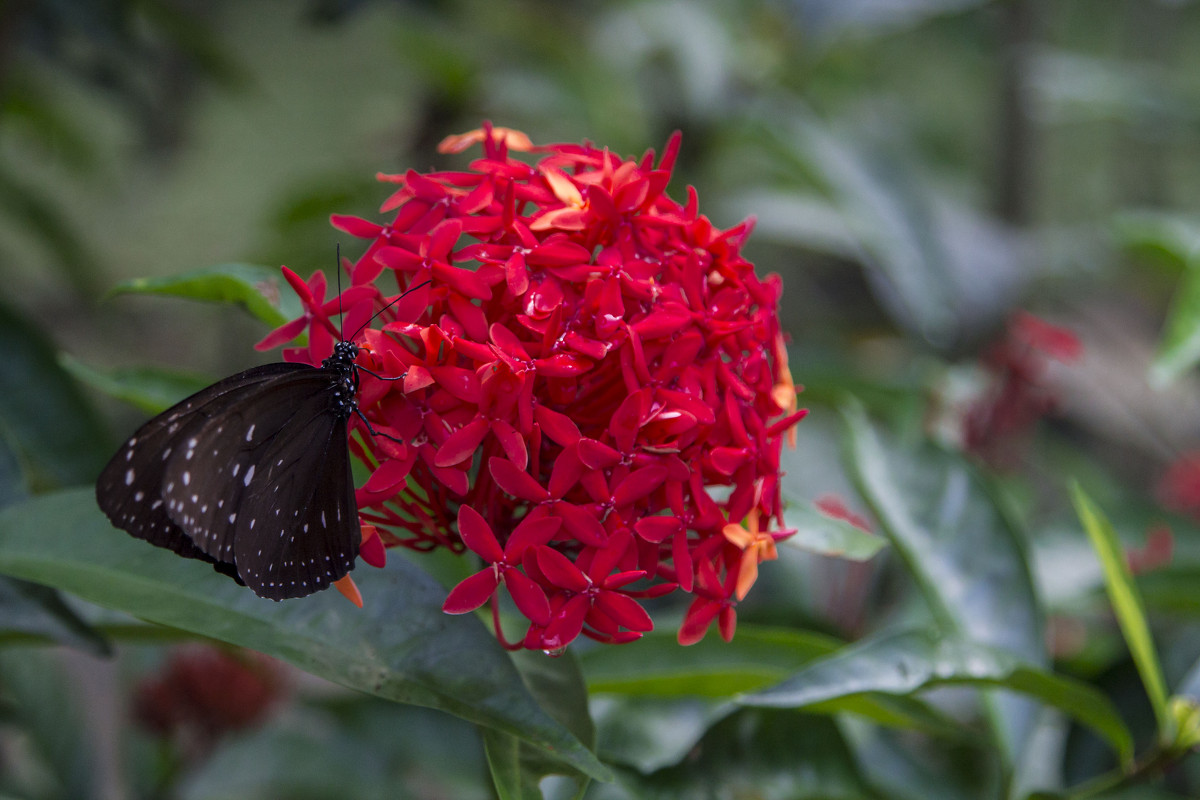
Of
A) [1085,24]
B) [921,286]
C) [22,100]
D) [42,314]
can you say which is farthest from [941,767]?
[1085,24]

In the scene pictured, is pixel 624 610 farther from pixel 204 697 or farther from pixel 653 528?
pixel 204 697

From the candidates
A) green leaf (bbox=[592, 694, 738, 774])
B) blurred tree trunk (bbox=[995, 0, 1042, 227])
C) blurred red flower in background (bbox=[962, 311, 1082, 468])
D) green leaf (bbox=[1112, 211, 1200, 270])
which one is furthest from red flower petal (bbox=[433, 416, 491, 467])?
blurred tree trunk (bbox=[995, 0, 1042, 227])

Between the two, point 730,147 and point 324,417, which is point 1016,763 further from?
point 730,147

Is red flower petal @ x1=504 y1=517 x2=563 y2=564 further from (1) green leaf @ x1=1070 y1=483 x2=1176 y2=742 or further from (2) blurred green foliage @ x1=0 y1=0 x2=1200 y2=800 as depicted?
(1) green leaf @ x1=1070 y1=483 x2=1176 y2=742

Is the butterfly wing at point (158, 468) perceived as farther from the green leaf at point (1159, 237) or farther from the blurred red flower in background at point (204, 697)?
the green leaf at point (1159, 237)

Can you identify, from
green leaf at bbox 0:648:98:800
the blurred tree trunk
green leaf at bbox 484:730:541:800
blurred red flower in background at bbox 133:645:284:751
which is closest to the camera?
green leaf at bbox 484:730:541:800

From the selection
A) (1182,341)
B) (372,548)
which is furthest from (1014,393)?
(372,548)
